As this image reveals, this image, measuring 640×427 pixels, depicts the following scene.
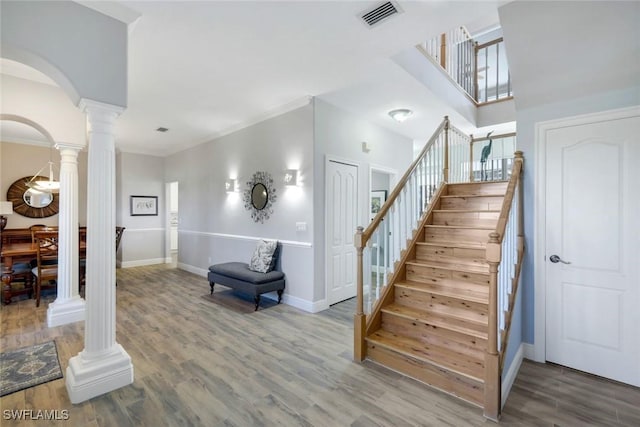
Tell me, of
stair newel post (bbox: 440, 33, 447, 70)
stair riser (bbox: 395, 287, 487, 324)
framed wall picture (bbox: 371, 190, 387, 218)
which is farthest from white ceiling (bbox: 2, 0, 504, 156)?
stair riser (bbox: 395, 287, 487, 324)

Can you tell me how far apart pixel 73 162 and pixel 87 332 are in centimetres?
262

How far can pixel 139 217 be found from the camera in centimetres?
735

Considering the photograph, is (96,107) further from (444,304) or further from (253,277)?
(444,304)

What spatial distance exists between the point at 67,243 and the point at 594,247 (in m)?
5.63

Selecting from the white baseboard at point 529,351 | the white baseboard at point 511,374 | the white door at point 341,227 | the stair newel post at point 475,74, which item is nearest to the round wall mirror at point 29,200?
the white door at point 341,227

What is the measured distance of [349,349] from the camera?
2.92m

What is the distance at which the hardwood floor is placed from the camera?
6.42ft

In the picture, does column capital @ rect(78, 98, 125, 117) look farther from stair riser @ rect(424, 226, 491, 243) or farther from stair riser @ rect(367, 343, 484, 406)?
stair riser @ rect(424, 226, 491, 243)

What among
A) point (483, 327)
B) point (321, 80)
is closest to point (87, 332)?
point (483, 327)

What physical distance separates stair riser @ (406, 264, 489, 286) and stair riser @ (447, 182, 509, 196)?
1.37 metres

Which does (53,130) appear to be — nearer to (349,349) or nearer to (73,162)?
(73,162)

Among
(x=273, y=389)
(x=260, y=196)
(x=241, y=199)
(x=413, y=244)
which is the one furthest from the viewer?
(x=241, y=199)

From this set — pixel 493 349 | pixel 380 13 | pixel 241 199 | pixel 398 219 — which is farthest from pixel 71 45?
pixel 493 349

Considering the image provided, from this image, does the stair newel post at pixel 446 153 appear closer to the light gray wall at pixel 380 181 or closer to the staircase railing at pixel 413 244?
the staircase railing at pixel 413 244
